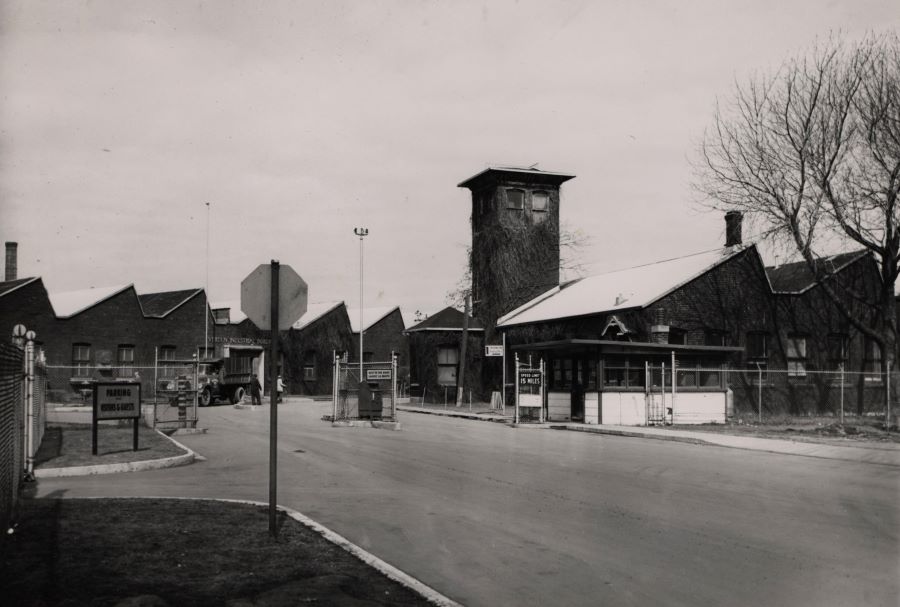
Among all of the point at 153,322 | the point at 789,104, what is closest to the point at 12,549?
the point at 789,104

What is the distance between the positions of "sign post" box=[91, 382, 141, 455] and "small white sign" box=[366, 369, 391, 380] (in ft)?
33.0

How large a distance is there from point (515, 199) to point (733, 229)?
1194cm

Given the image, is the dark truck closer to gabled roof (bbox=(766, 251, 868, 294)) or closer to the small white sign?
the small white sign

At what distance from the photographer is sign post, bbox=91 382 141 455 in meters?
16.7

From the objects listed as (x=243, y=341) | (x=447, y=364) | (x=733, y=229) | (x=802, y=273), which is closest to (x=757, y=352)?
(x=733, y=229)

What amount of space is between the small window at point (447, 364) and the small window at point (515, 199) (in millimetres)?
8072

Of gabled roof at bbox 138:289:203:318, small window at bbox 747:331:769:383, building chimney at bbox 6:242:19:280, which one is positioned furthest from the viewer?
building chimney at bbox 6:242:19:280

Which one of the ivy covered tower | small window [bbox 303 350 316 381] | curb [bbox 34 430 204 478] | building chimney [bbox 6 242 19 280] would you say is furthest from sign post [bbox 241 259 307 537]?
building chimney [bbox 6 242 19 280]

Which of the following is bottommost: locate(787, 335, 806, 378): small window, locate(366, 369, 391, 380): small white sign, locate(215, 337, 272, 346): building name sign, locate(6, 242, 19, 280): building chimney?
locate(366, 369, 391, 380): small white sign

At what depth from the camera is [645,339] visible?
3253cm

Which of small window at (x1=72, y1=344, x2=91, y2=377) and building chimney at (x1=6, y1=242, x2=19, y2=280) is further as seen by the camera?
building chimney at (x1=6, y1=242, x2=19, y2=280)

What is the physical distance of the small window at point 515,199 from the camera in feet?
146

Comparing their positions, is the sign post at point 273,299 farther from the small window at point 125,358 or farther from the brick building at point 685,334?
the small window at point 125,358

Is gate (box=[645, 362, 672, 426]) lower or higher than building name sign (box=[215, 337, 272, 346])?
lower
